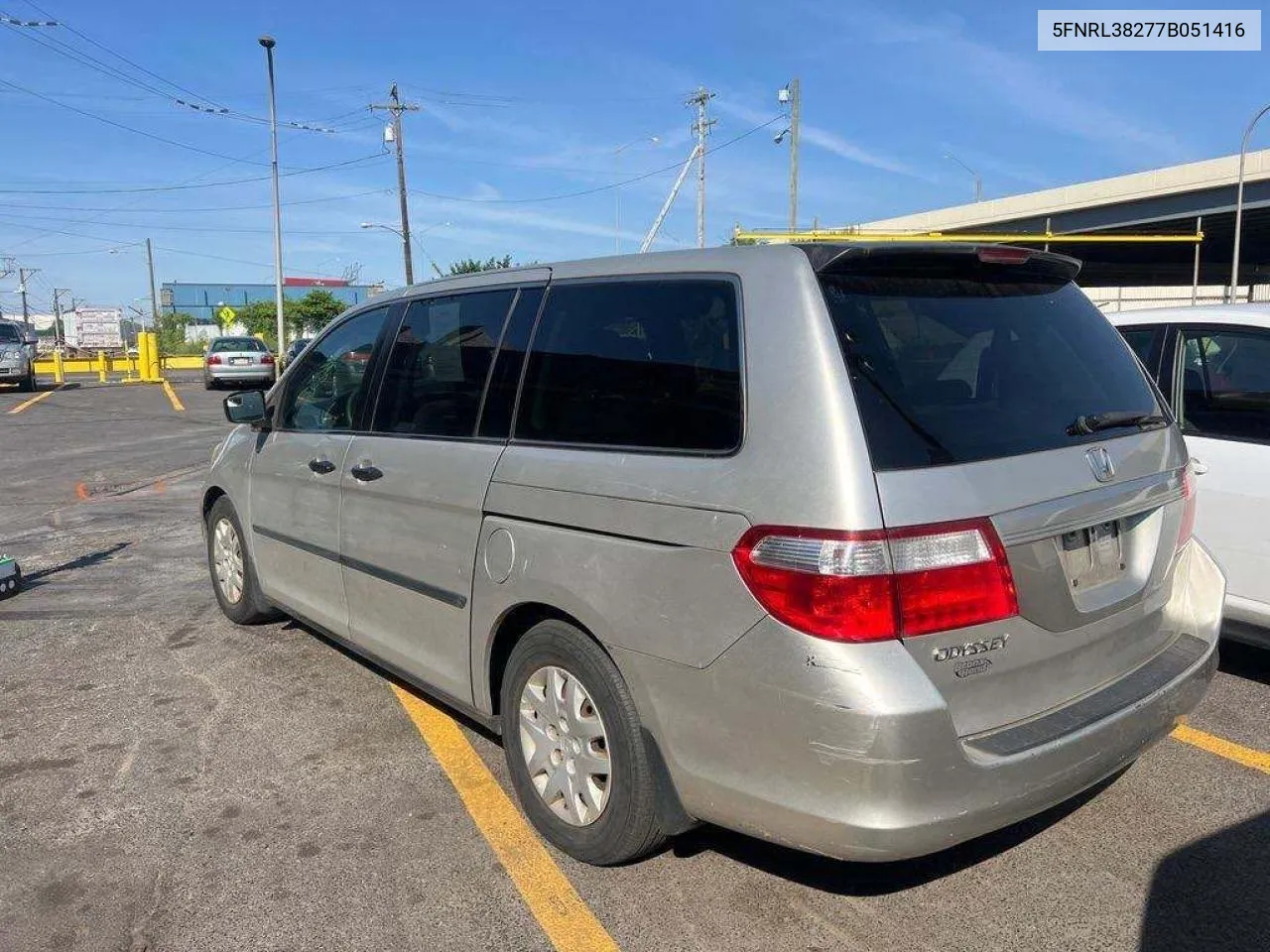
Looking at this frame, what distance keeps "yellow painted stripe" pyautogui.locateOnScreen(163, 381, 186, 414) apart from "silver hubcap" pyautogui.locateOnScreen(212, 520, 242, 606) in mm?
17255

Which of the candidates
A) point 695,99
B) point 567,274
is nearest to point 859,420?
point 567,274

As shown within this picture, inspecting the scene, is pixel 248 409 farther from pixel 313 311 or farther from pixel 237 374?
pixel 313 311

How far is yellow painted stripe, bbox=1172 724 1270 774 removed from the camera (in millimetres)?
3625

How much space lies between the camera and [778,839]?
7.94ft

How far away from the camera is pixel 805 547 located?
7.48 ft

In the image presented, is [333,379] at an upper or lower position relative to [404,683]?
upper

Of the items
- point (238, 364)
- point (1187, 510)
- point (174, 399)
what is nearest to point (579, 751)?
point (1187, 510)

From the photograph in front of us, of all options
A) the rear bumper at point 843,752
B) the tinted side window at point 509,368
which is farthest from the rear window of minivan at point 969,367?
the tinted side window at point 509,368

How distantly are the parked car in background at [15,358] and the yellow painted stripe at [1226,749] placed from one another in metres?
30.0

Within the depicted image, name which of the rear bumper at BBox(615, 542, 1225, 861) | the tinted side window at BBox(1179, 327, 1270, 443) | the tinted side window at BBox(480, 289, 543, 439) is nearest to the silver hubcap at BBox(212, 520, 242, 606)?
the tinted side window at BBox(480, 289, 543, 439)

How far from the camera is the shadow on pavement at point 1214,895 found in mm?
2590

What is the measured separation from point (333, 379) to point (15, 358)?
27.2 metres

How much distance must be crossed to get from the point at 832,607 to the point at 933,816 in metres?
0.55

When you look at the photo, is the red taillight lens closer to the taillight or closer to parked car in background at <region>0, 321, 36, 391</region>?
the taillight
